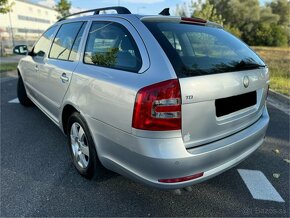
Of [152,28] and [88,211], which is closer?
[152,28]

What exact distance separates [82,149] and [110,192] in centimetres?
55

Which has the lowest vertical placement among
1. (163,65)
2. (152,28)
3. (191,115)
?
(191,115)

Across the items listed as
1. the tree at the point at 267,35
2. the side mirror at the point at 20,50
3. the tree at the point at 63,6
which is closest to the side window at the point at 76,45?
the side mirror at the point at 20,50

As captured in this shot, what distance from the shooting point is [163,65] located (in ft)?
6.77

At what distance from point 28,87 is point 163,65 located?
3582 mm

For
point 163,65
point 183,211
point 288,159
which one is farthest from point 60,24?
point 288,159

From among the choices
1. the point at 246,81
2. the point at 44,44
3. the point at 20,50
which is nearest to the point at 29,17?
the point at 20,50

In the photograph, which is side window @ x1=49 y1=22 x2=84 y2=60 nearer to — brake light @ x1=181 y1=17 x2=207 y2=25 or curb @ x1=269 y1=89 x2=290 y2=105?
brake light @ x1=181 y1=17 x2=207 y2=25

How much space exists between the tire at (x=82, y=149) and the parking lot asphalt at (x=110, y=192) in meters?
0.13

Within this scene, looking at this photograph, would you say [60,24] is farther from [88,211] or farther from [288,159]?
[288,159]

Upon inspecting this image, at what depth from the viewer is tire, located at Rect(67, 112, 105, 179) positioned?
107 inches

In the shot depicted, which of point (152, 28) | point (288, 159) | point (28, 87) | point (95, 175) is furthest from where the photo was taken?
point (28, 87)

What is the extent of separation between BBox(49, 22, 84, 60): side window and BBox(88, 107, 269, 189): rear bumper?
3.86ft

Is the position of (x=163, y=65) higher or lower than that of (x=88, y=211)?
higher
